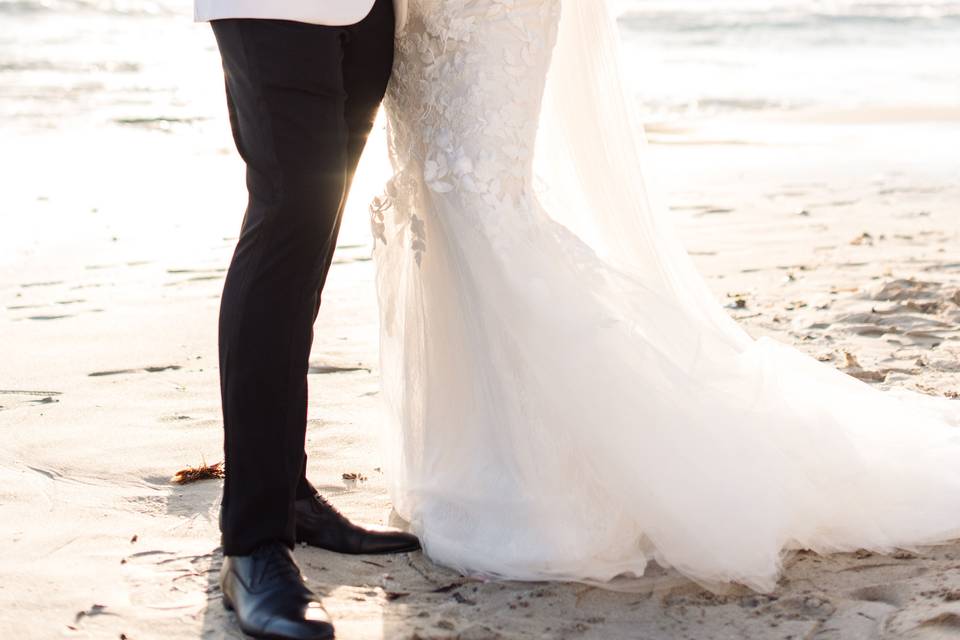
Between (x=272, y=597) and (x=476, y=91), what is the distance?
1.06 m

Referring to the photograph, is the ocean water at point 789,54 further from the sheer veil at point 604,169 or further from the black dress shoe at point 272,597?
the black dress shoe at point 272,597

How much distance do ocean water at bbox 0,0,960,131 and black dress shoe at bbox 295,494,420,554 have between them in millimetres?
7410

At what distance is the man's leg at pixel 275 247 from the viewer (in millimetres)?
2117

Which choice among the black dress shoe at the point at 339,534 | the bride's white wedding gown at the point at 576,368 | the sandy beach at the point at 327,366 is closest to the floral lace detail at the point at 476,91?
the bride's white wedding gown at the point at 576,368

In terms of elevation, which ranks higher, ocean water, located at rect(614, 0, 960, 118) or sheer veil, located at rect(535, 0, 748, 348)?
ocean water, located at rect(614, 0, 960, 118)

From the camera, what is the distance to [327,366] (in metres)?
4.06

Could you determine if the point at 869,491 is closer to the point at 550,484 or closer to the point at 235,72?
the point at 550,484

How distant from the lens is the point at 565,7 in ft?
8.61

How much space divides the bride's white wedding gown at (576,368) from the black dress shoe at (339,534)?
0.07m

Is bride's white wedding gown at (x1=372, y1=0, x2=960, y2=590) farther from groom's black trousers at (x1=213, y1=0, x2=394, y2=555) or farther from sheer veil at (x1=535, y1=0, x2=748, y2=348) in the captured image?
groom's black trousers at (x1=213, y1=0, x2=394, y2=555)

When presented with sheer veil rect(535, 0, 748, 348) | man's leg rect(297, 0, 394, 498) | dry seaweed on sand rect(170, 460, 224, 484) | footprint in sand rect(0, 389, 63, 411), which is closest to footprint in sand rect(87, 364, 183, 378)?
footprint in sand rect(0, 389, 63, 411)

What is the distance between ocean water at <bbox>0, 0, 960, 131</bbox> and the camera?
1208 centimetres

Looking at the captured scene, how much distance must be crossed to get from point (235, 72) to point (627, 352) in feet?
3.08

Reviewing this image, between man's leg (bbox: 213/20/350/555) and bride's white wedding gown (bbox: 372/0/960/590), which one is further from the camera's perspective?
bride's white wedding gown (bbox: 372/0/960/590)
